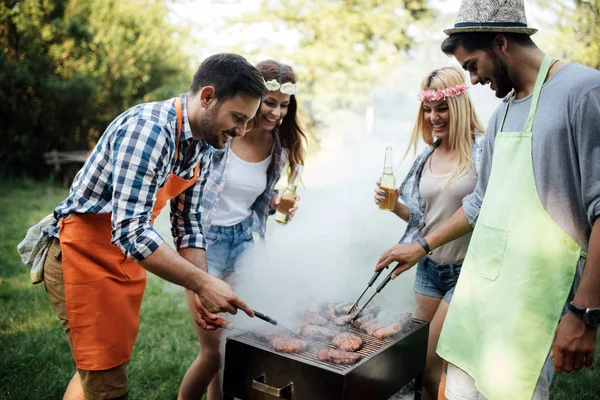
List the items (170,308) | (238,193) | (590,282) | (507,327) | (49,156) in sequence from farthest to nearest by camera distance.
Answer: (49,156) → (170,308) → (238,193) → (507,327) → (590,282)

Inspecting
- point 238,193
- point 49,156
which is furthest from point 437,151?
point 49,156

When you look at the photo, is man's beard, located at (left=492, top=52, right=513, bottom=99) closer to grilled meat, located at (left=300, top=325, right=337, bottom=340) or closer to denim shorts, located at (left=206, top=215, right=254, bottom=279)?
grilled meat, located at (left=300, top=325, right=337, bottom=340)

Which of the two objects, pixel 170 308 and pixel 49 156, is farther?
pixel 49 156

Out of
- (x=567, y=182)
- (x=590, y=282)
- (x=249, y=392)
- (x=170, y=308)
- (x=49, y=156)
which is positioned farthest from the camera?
(x=49, y=156)

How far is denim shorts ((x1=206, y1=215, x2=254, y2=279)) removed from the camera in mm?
3143

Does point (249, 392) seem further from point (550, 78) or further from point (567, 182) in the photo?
point (550, 78)

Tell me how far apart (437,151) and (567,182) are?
1645mm

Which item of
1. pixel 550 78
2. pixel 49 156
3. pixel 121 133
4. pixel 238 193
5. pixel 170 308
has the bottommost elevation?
pixel 170 308

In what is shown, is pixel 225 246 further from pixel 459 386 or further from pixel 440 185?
pixel 459 386

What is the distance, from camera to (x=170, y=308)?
5250 millimetres

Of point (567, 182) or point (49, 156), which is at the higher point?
point (567, 182)

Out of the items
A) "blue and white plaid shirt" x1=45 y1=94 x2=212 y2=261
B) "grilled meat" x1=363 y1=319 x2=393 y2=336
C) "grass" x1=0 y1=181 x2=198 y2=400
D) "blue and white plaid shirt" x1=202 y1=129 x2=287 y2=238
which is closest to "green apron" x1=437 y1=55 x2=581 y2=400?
"grilled meat" x1=363 y1=319 x2=393 y2=336

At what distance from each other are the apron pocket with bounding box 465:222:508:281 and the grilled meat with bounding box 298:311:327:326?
899mm

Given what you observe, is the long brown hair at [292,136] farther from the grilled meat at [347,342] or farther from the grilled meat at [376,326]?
the grilled meat at [347,342]
